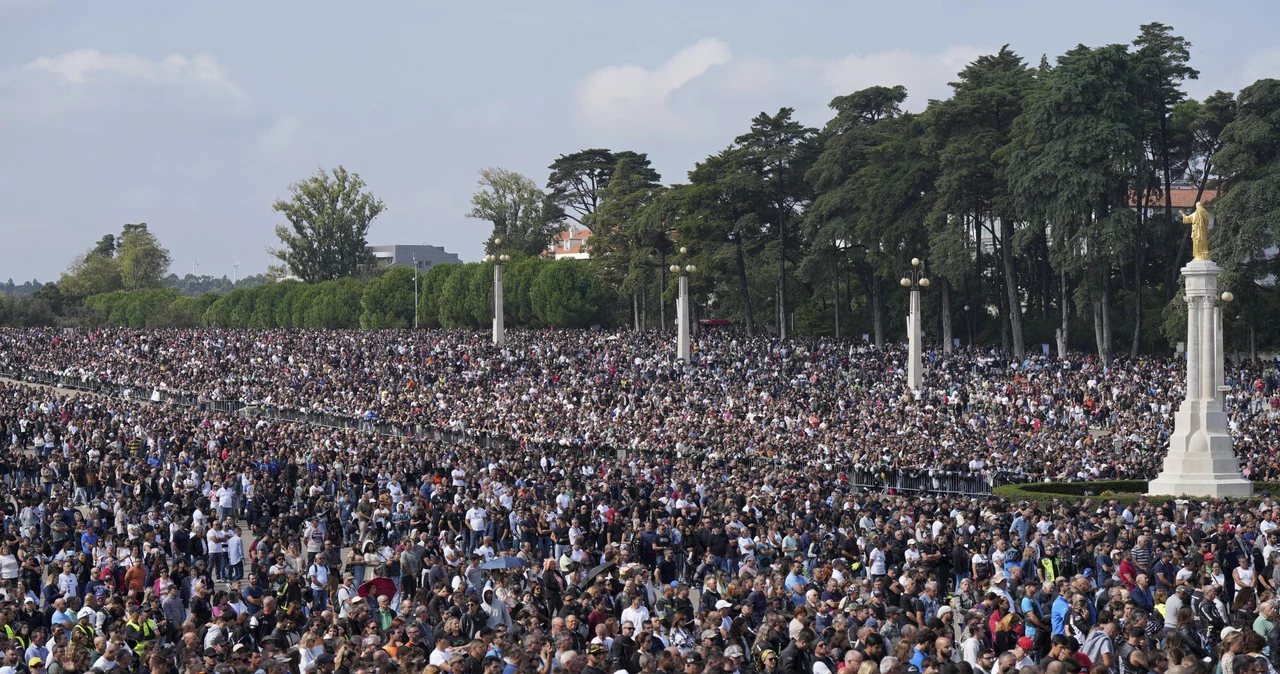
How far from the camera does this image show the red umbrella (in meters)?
15.2

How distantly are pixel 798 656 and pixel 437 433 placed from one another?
29.3m

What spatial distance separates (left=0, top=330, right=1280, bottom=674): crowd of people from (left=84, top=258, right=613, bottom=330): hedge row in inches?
1108

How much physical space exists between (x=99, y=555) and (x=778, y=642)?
29.7 ft

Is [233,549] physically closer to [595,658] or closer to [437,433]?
[595,658]

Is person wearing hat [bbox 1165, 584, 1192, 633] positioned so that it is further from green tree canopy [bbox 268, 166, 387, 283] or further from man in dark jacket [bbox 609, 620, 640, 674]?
green tree canopy [bbox 268, 166, 387, 283]

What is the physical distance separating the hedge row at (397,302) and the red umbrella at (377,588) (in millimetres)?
60064

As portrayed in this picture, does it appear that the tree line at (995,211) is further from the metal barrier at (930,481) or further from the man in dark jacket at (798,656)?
the man in dark jacket at (798,656)

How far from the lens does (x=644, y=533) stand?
65.6 feet

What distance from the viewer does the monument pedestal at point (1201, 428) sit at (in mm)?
29281

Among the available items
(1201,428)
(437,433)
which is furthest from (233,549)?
(437,433)

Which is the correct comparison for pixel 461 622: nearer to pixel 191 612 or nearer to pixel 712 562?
pixel 191 612

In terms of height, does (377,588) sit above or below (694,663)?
below

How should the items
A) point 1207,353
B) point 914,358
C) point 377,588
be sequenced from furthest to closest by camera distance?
point 914,358 → point 1207,353 → point 377,588

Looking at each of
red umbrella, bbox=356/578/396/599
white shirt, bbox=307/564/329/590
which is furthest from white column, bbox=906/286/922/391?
red umbrella, bbox=356/578/396/599
